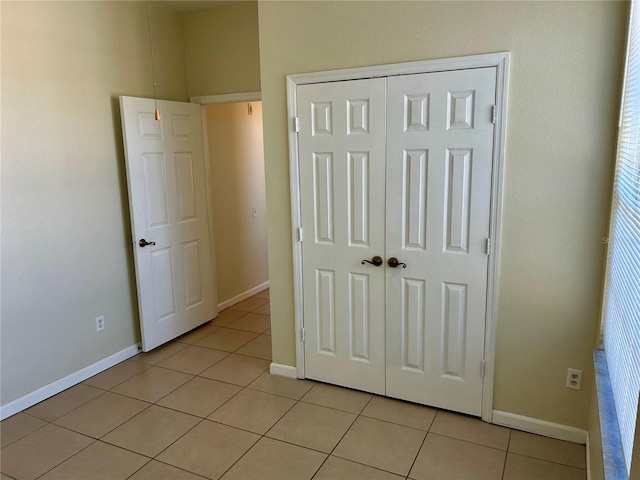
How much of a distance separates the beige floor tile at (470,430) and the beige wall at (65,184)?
8.30 feet

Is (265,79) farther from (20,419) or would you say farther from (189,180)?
(20,419)

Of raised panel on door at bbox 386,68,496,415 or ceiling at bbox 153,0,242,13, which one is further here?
ceiling at bbox 153,0,242,13

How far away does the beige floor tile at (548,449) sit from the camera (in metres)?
2.38

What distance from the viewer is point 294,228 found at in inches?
122

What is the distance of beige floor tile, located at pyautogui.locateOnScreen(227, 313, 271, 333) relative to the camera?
4297 millimetres

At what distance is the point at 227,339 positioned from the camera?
13.3 ft

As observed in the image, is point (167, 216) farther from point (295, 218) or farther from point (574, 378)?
point (574, 378)

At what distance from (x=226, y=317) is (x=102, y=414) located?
1.78 m

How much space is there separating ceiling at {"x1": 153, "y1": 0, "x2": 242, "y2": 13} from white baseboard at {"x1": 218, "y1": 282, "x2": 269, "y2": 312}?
9.22 ft

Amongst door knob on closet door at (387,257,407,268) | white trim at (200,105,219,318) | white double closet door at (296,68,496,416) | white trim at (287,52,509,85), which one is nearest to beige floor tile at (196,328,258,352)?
white trim at (200,105,219,318)

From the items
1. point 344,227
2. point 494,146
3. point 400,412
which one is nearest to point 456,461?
point 400,412

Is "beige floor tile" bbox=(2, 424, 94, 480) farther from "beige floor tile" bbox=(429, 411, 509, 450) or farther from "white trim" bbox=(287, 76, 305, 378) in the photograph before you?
"beige floor tile" bbox=(429, 411, 509, 450)

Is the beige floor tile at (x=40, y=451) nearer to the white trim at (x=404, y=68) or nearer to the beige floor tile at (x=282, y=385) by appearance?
the beige floor tile at (x=282, y=385)

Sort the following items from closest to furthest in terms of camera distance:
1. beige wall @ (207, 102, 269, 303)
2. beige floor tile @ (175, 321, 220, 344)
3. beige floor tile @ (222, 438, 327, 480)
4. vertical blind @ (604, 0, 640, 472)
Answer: vertical blind @ (604, 0, 640, 472) < beige floor tile @ (222, 438, 327, 480) < beige floor tile @ (175, 321, 220, 344) < beige wall @ (207, 102, 269, 303)
